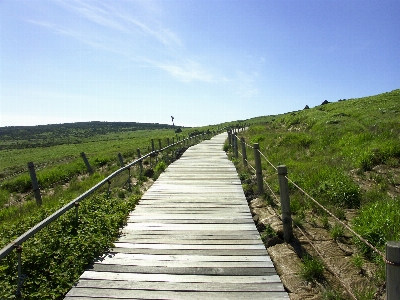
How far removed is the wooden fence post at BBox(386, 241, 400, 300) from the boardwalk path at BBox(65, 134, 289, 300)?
4.93 ft

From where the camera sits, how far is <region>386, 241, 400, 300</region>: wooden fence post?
2199 mm

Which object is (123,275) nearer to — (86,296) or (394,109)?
(86,296)

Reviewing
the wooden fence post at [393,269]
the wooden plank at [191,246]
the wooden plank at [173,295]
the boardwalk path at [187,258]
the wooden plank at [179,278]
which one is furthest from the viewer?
the wooden plank at [191,246]

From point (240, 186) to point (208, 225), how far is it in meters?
3.34

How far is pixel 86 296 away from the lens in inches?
144

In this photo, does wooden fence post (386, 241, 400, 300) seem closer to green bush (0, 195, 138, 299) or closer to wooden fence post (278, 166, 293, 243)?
wooden fence post (278, 166, 293, 243)

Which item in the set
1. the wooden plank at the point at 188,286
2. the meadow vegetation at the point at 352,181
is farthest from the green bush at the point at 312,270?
the meadow vegetation at the point at 352,181

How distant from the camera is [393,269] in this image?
2250 mm

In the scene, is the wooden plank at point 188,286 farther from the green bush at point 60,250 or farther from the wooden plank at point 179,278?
the green bush at point 60,250

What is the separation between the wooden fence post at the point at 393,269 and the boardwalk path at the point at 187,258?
150 cm

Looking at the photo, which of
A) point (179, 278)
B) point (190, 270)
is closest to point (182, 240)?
point (190, 270)

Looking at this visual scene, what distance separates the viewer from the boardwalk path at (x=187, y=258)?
12.2 feet

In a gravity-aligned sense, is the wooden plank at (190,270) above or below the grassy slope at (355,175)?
below

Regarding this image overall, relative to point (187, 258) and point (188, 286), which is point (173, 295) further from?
point (187, 258)
